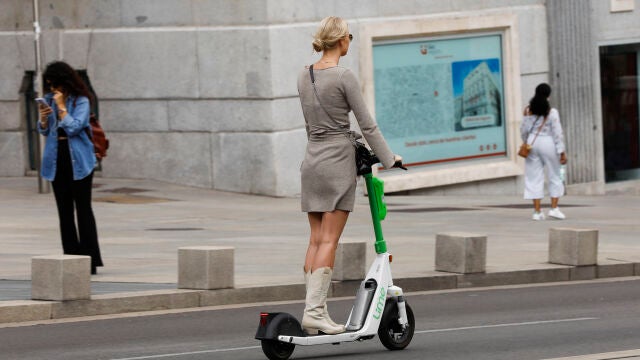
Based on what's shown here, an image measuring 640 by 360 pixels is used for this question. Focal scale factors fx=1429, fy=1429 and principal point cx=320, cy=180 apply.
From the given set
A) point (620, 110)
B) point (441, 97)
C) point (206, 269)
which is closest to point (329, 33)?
point (206, 269)

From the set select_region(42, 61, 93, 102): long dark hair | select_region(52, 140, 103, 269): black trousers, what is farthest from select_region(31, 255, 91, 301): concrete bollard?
select_region(42, 61, 93, 102): long dark hair

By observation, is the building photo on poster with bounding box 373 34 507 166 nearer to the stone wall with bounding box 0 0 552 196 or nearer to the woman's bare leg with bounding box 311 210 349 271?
the stone wall with bounding box 0 0 552 196

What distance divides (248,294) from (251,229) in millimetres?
5974

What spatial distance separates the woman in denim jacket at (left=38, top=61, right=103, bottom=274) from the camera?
1173 centimetres

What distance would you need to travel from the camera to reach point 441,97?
23.5 m

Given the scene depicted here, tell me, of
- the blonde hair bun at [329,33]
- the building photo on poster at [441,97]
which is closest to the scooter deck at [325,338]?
the blonde hair bun at [329,33]

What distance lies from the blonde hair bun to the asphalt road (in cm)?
180

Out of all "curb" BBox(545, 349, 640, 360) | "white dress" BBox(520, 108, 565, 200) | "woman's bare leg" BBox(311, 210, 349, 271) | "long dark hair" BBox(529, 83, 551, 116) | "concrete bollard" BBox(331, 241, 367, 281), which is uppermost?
"long dark hair" BBox(529, 83, 551, 116)

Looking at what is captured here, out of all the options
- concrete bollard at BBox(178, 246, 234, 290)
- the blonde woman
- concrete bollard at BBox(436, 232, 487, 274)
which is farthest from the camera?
concrete bollard at BBox(436, 232, 487, 274)

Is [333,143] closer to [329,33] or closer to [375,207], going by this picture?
[375,207]

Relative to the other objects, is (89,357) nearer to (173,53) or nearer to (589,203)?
(173,53)

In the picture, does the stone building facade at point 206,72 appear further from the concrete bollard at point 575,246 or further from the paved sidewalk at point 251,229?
the concrete bollard at point 575,246

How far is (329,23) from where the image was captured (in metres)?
8.10

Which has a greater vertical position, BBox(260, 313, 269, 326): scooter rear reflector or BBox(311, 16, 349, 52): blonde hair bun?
BBox(311, 16, 349, 52): blonde hair bun
